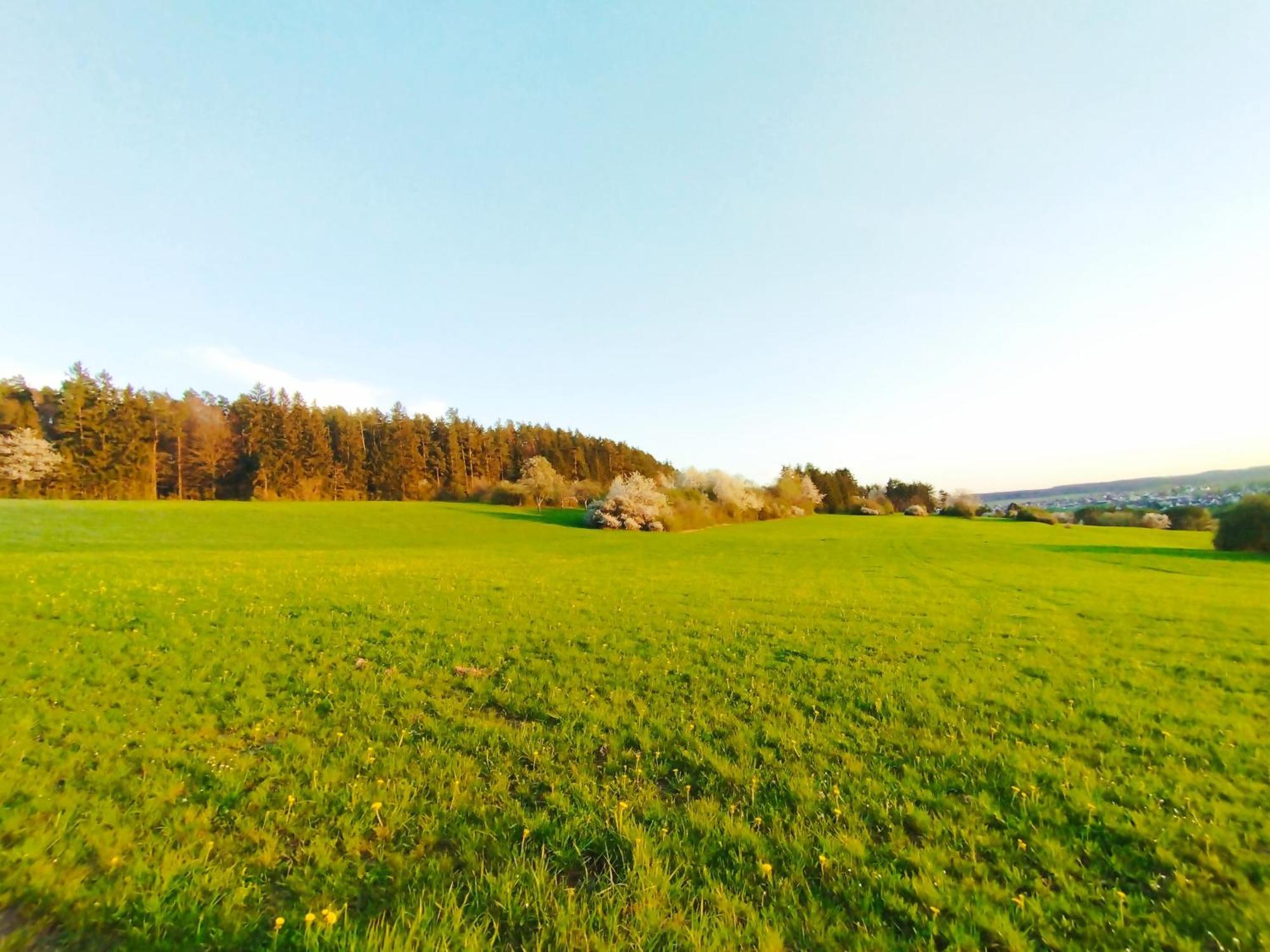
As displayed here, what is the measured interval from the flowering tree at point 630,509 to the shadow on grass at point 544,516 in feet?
7.49

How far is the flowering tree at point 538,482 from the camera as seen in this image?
80.0 metres

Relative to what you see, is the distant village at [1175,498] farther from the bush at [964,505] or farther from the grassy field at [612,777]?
the grassy field at [612,777]

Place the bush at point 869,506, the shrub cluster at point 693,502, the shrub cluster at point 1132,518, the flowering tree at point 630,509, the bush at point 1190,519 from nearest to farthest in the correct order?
the flowering tree at point 630,509, the shrub cluster at point 693,502, the bush at point 1190,519, the shrub cluster at point 1132,518, the bush at point 869,506

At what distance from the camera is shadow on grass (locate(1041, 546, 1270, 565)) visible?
131ft

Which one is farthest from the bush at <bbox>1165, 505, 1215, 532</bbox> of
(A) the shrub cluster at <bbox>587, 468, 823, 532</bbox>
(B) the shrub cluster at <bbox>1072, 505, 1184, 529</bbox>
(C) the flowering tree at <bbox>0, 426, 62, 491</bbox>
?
(C) the flowering tree at <bbox>0, 426, 62, 491</bbox>

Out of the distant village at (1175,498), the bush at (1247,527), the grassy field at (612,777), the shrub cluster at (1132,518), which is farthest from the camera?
the distant village at (1175,498)

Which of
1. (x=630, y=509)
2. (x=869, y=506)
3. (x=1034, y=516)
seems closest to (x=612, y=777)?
(x=630, y=509)

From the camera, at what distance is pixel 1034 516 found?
87.1 m

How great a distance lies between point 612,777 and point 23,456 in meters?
85.2

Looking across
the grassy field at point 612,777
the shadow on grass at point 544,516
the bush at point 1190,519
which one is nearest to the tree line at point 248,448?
the shadow on grass at point 544,516

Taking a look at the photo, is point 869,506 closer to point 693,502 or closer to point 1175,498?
point 693,502

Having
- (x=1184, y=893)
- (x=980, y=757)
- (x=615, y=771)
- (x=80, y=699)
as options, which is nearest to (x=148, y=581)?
(x=80, y=699)

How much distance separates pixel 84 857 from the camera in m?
4.20

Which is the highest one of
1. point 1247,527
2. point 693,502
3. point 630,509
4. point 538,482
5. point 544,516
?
point 538,482
